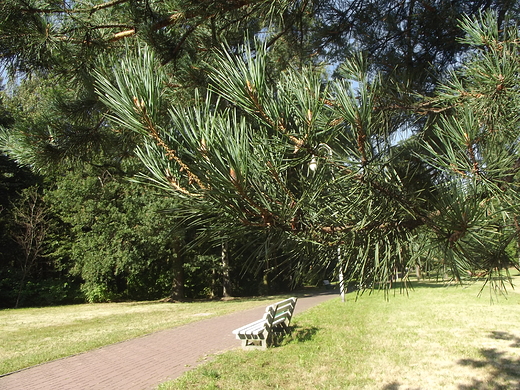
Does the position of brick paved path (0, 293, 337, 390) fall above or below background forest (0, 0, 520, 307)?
below

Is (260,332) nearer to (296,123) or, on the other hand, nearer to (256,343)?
(256,343)

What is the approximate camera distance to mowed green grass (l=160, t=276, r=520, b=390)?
518 cm

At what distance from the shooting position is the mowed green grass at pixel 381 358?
518 centimetres

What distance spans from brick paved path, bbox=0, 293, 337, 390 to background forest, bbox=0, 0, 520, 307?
3.36 m

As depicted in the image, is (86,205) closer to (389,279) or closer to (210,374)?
(210,374)

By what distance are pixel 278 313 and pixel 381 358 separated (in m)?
2.68

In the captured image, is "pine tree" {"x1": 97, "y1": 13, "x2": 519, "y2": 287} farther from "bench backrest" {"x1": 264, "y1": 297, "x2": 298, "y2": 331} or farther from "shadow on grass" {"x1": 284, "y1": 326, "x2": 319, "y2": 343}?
"shadow on grass" {"x1": 284, "y1": 326, "x2": 319, "y2": 343}

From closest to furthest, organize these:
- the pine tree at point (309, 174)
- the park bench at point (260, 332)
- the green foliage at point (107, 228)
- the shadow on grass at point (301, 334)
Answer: the pine tree at point (309, 174) < the park bench at point (260, 332) < the shadow on grass at point (301, 334) < the green foliage at point (107, 228)

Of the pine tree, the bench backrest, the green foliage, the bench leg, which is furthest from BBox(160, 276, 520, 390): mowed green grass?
the green foliage

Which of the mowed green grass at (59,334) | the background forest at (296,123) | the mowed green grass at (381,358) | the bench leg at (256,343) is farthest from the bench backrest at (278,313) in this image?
the background forest at (296,123)

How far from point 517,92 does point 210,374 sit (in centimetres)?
517

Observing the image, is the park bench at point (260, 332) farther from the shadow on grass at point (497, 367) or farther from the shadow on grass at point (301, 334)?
the shadow on grass at point (497, 367)

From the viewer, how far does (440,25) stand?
3.48m

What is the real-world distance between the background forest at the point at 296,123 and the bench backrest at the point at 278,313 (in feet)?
14.5
